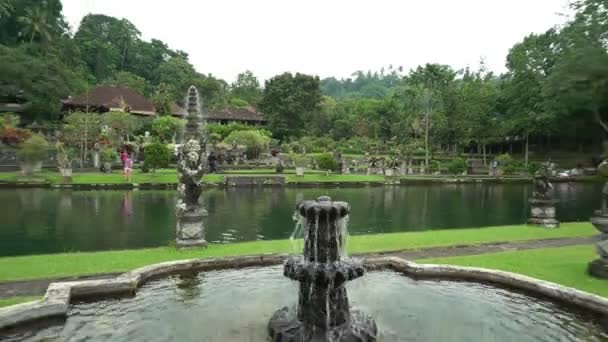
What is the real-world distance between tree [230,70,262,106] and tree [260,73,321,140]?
72.5 ft

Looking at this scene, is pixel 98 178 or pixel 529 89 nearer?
pixel 98 178

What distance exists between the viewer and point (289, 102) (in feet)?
208

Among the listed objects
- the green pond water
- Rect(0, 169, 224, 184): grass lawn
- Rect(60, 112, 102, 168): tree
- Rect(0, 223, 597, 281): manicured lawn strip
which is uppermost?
Rect(60, 112, 102, 168): tree

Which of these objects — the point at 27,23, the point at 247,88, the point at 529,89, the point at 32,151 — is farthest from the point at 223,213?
the point at 247,88

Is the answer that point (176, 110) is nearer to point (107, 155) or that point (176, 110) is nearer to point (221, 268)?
point (107, 155)

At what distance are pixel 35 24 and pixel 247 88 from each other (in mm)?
40637

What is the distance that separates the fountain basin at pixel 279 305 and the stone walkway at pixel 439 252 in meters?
0.84

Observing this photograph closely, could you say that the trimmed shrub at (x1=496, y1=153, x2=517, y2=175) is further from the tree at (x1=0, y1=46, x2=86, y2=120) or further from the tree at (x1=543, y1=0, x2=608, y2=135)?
the tree at (x1=0, y1=46, x2=86, y2=120)

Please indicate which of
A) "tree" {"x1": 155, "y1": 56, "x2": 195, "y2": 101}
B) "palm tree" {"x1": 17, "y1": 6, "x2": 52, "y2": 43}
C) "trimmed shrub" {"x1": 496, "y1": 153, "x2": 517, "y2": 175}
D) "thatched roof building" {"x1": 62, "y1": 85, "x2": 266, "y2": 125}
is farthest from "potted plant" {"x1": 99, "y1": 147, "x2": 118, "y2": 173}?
"trimmed shrub" {"x1": 496, "y1": 153, "x2": 517, "y2": 175}

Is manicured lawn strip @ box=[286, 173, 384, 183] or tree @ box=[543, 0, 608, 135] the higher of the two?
tree @ box=[543, 0, 608, 135]

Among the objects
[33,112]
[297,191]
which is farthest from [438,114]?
[33,112]

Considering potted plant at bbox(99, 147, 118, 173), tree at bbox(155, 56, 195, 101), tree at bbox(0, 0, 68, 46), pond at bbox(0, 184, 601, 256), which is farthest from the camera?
tree at bbox(155, 56, 195, 101)

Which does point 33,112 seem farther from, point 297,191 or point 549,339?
point 549,339

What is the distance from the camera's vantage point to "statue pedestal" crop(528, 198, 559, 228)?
1614cm
